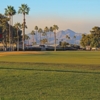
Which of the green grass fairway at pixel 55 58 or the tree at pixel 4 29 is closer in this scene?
the green grass fairway at pixel 55 58

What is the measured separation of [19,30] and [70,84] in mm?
157538

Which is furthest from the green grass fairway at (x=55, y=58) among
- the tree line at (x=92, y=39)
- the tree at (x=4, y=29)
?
the tree line at (x=92, y=39)

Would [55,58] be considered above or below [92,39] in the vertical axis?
below

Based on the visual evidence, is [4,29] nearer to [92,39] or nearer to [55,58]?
[92,39]

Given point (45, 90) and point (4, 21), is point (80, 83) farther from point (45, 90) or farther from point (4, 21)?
point (4, 21)

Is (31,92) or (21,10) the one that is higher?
(21,10)

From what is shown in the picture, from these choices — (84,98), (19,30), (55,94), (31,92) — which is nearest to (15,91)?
(31,92)

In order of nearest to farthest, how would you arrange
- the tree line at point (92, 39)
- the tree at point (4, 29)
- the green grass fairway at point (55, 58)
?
the green grass fairway at point (55, 58) < the tree at point (4, 29) < the tree line at point (92, 39)

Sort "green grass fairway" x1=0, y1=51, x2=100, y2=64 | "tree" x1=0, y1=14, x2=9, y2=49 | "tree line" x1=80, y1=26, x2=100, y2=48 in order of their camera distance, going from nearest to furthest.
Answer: "green grass fairway" x1=0, y1=51, x2=100, y2=64 < "tree" x1=0, y1=14, x2=9, y2=49 < "tree line" x1=80, y1=26, x2=100, y2=48

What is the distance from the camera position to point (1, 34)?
13988 cm

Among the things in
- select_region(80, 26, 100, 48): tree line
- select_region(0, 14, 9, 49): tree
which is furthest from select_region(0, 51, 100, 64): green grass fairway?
select_region(80, 26, 100, 48): tree line

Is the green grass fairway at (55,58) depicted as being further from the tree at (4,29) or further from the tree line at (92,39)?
the tree line at (92,39)

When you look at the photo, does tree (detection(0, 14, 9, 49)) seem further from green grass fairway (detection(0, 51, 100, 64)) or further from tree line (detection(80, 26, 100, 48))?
green grass fairway (detection(0, 51, 100, 64))

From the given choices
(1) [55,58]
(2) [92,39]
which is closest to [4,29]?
(2) [92,39]
